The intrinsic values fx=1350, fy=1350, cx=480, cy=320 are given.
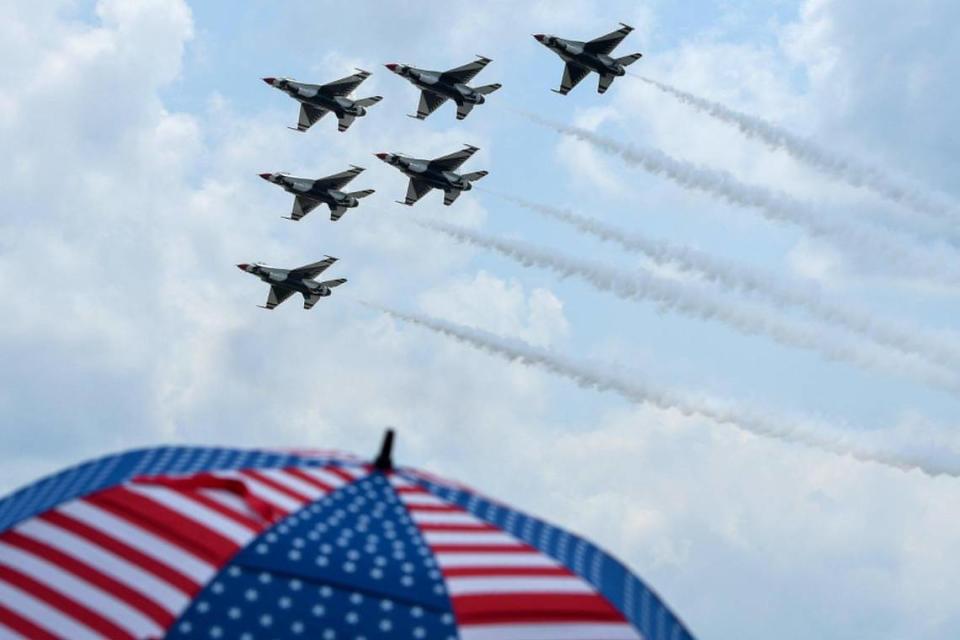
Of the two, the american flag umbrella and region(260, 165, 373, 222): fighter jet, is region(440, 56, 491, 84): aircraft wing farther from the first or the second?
the american flag umbrella

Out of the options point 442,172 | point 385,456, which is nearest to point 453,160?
point 442,172

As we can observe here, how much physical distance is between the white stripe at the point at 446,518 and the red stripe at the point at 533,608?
0.78 meters

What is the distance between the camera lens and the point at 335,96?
105562 millimetres

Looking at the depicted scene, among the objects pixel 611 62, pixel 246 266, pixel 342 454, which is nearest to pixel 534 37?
pixel 611 62

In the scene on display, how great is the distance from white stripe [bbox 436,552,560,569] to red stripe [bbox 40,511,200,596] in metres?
2.03

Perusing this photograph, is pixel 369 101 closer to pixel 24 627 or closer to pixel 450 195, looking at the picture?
pixel 450 195

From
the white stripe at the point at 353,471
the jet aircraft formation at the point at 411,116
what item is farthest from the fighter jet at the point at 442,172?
the white stripe at the point at 353,471

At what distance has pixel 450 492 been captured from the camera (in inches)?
477

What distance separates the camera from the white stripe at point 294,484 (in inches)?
443

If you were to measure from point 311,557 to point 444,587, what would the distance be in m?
1.11

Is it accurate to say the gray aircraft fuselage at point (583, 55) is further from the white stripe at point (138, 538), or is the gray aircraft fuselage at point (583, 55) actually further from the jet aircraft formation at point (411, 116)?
the white stripe at point (138, 538)

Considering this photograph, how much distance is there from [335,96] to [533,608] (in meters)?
97.1

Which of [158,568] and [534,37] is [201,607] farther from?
[534,37]

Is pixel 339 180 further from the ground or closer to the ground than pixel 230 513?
further from the ground
